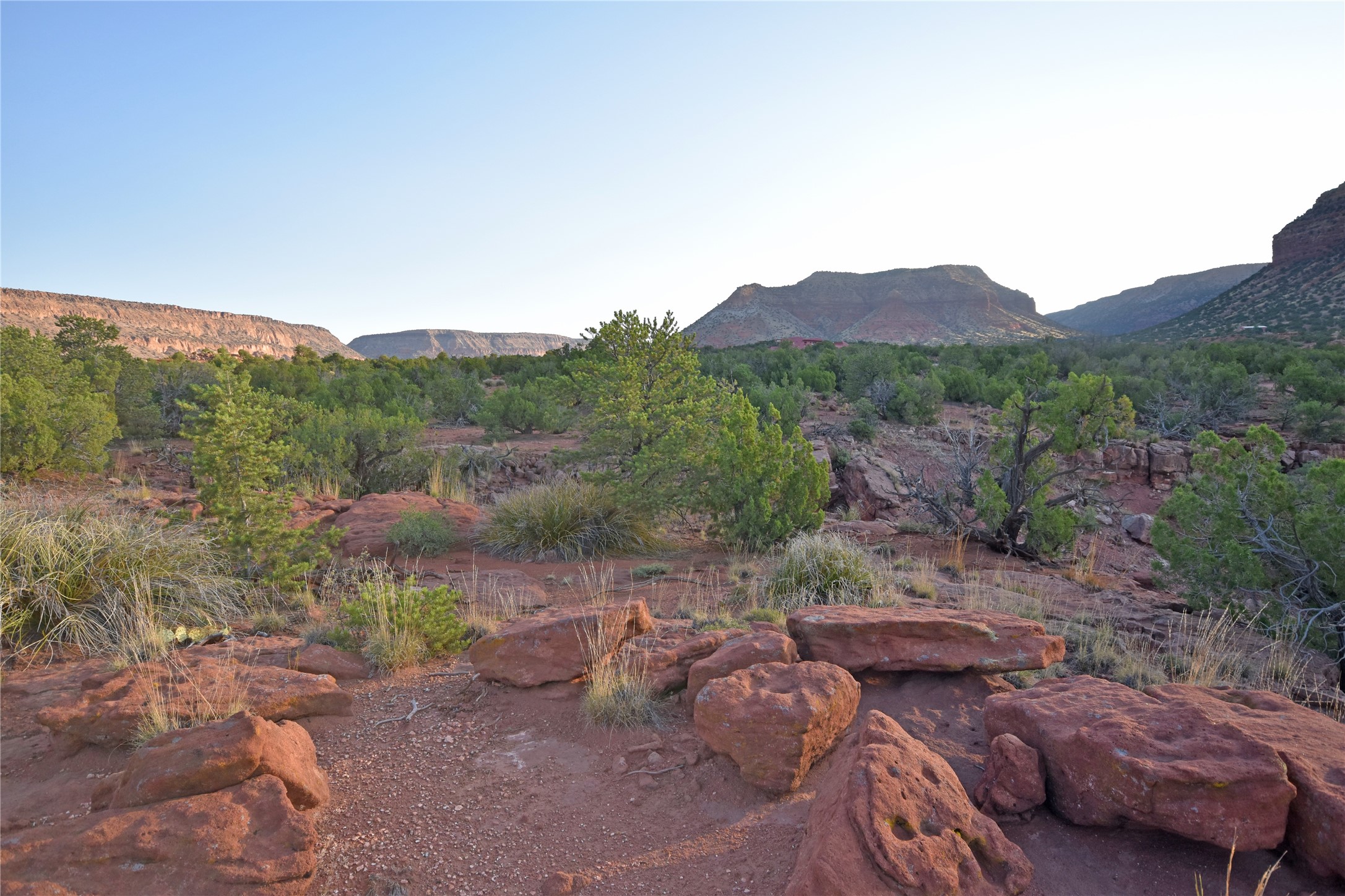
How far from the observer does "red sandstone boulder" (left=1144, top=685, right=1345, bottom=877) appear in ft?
8.31

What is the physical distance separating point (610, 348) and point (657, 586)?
4.74m

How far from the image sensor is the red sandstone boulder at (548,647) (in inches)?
177

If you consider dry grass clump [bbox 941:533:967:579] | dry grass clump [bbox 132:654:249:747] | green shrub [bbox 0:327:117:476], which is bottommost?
dry grass clump [bbox 941:533:967:579]

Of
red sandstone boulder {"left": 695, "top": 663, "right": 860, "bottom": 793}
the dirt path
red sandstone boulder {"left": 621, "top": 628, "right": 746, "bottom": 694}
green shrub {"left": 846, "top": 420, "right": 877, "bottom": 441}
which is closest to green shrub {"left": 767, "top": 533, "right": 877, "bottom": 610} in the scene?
red sandstone boulder {"left": 621, "top": 628, "right": 746, "bottom": 694}

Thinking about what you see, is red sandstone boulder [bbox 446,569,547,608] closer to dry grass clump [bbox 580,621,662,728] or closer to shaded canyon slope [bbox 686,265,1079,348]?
dry grass clump [bbox 580,621,662,728]

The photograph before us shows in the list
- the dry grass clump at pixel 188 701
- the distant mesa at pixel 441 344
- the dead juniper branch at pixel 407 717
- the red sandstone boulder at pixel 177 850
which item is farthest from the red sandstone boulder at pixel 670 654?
the distant mesa at pixel 441 344

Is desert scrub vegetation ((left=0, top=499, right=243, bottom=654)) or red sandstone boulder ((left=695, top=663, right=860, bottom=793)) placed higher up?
desert scrub vegetation ((left=0, top=499, right=243, bottom=654))

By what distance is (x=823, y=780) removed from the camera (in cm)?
302

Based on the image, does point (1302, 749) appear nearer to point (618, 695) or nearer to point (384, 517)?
point (618, 695)

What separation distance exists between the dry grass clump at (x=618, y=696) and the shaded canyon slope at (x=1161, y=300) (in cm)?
9019

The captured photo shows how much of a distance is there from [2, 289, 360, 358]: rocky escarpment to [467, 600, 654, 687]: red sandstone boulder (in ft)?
150

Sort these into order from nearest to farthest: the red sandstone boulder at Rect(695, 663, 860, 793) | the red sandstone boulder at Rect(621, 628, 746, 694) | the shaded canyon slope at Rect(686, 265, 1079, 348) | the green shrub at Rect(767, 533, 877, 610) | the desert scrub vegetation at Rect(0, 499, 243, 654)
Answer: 1. the red sandstone boulder at Rect(695, 663, 860, 793)
2. the red sandstone boulder at Rect(621, 628, 746, 694)
3. the desert scrub vegetation at Rect(0, 499, 243, 654)
4. the green shrub at Rect(767, 533, 877, 610)
5. the shaded canyon slope at Rect(686, 265, 1079, 348)

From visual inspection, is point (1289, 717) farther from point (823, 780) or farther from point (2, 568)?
point (2, 568)

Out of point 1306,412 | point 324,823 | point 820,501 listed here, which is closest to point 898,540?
point 820,501
